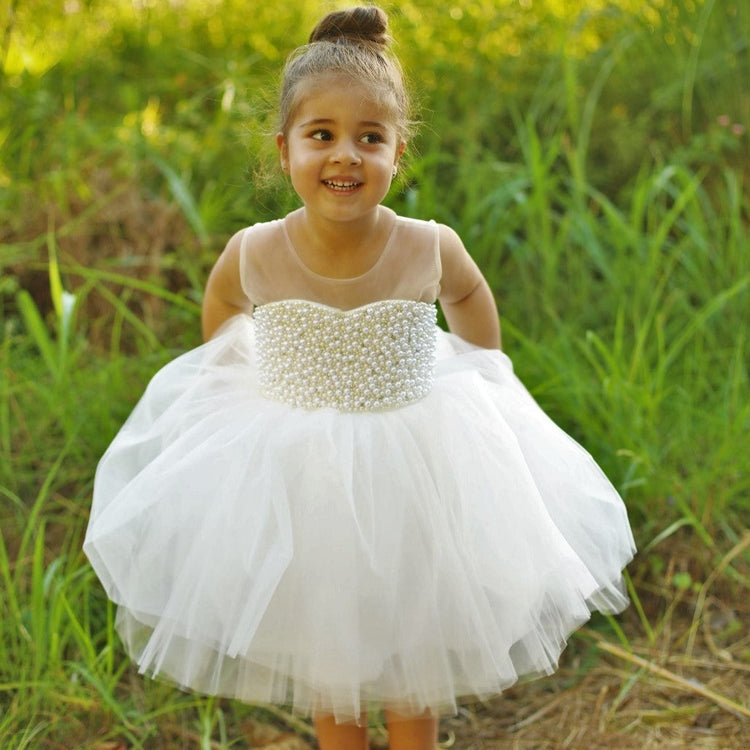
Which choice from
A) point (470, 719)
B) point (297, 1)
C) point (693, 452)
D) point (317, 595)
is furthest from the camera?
point (297, 1)

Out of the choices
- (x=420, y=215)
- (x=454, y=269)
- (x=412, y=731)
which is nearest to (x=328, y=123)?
(x=454, y=269)

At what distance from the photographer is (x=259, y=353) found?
5.47 feet

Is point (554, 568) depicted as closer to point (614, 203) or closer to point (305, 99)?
point (305, 99)

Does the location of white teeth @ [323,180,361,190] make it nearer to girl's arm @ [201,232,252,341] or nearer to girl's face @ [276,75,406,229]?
girl's face @ [276,75,406,229]

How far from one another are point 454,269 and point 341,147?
320 millimetres

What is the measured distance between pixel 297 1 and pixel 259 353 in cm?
271

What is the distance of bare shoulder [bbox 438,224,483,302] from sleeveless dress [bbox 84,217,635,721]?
3 cm

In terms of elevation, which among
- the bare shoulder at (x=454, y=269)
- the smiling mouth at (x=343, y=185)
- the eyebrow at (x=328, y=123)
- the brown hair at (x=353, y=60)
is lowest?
the bare shoulder at (x=454, y=269)

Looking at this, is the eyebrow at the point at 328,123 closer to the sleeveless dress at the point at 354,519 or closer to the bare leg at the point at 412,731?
the sleeveless dress at the point at 354,519

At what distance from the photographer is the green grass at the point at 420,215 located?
2068mm

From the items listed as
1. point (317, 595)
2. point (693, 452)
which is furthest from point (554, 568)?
point (693, 452)

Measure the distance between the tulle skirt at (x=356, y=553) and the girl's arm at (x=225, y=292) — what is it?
0.25 meters

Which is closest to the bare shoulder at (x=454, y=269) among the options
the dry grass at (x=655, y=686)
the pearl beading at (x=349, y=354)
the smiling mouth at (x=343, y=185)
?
the pearl beading at (x=349, y=354)

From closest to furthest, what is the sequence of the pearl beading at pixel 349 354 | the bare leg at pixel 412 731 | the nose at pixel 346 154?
the nose at pixel 346 154, the pearl beading at pixel 349 354, the bare leg at pixel 412 731
